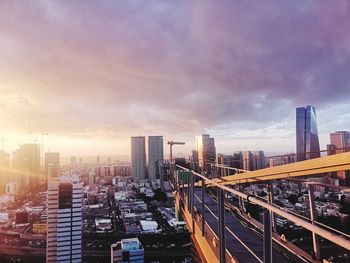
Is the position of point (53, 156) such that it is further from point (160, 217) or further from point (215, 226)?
point (215, 226)

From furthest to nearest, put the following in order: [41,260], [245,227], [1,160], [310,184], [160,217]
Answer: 1. [1,160]
2. [160,217]
3. [41,260]
4. [245,227]
5. [310,184]

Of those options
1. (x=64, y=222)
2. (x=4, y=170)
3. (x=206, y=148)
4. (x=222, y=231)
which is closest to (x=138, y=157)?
(x=4, y=170)

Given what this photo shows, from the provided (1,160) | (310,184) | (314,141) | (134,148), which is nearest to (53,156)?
(1,160)

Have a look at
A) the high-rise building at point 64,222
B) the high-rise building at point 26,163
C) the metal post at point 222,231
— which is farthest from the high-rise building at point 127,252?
the high-rise building at point 26,163

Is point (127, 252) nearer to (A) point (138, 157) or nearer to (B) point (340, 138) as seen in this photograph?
(B) point (340, 138)

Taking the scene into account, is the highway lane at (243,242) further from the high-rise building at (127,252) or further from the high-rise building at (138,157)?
the high-rise building at (138,157)

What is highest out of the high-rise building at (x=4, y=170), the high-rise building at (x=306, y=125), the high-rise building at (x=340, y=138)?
the high-rise building at (x=306, y=125)
